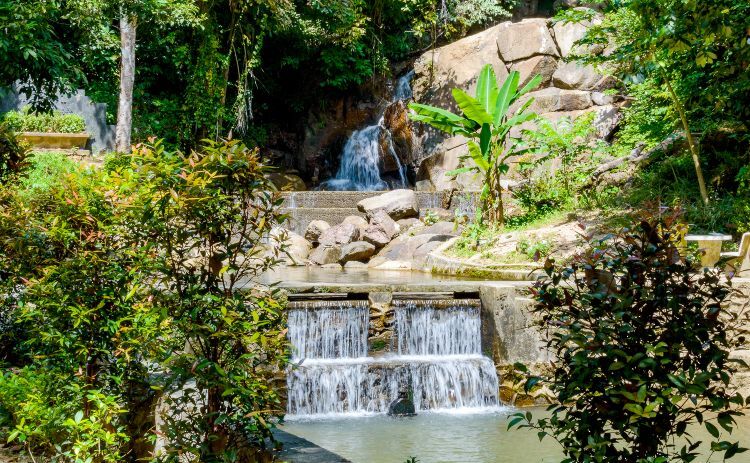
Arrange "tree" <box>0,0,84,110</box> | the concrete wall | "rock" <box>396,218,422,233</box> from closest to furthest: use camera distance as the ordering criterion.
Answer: "tree" <box>0,0,84,110</box>, "rock" <box>396,218,422,233</box>, the concrete wall

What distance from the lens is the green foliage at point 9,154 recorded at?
23.0 feet

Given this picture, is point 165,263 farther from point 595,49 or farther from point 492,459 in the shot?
A: point 595,49

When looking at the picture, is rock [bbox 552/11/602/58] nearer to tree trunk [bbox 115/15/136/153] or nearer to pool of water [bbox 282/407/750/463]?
tree trunk [bbox 115/15/136/153]

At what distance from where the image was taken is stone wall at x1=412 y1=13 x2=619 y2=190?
730 inches

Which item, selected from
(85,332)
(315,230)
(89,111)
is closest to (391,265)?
(315,230)

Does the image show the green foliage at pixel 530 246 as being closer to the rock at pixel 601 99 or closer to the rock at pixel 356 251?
the rock at pixel 356 251

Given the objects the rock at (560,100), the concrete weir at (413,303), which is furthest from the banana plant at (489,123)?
the concrete weir at (413,303)

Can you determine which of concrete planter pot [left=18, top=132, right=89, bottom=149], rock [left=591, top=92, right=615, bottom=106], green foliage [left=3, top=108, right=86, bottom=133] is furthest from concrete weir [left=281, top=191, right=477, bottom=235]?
green foliage [left=3, top=108, right=86, bottom=133]

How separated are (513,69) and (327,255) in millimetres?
8756

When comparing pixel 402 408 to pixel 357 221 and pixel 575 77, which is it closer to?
pixel 357 221

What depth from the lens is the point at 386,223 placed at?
54.2ft

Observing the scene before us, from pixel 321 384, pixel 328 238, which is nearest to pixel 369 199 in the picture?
pixel 328 238

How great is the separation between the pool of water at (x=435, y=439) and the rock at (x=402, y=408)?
0.38 feet

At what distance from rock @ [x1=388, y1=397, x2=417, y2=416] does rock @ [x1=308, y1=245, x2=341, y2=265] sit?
790cm
